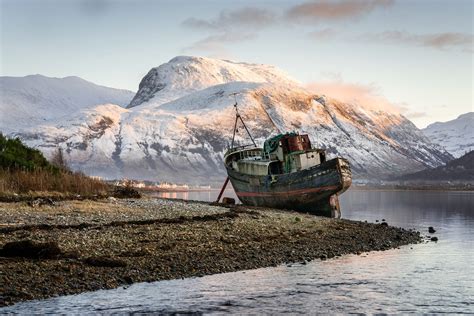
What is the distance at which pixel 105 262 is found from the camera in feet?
86.1

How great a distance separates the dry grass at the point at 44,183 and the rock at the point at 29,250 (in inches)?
829

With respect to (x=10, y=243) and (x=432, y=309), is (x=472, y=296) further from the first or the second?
(x=10, y=243)

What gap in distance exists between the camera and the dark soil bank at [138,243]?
24516 mm

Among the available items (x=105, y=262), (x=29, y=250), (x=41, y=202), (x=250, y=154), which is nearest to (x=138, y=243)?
(x=105, y=262)

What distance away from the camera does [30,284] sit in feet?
75.1

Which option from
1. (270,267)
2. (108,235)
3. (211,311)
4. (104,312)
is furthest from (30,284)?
(270,267)

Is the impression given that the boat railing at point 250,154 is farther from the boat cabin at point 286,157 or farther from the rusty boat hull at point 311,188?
the rusty boat hull at point 311,188

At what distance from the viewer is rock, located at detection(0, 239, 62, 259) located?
26.0m

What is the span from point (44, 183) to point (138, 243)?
22.8m

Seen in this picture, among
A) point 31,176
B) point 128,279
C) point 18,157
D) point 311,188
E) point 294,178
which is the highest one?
point 18,157

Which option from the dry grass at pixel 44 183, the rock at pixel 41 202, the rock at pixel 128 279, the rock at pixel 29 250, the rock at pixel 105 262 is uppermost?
the dry grass at pixel 44 183

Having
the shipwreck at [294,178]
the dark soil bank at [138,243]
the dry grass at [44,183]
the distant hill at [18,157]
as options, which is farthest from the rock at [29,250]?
the shipwreck at [294,178]

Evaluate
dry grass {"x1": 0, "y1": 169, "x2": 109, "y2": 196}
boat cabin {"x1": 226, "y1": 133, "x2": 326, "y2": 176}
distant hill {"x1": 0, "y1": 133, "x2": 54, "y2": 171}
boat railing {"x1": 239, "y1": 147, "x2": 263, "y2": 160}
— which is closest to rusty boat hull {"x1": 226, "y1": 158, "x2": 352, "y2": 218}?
boat cabin {"x1": 226, "y1": 133, "x2": 326, "y2": 176}

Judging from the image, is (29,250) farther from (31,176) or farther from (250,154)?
(250,154)
